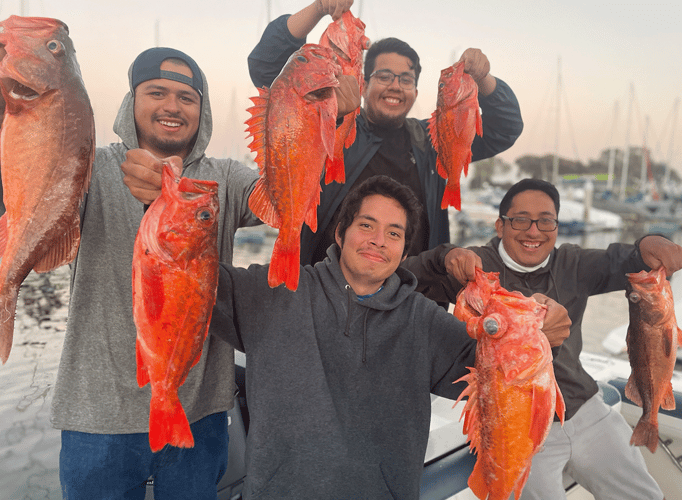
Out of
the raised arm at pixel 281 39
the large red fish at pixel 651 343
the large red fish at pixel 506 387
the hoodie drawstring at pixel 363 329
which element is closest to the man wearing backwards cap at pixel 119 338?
the raised arm at pixel 281 39

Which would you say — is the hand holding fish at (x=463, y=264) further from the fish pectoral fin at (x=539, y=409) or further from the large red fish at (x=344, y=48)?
the large red fish at (x=344, y=48)

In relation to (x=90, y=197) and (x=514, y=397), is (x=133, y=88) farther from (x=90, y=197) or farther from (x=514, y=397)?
(x=514, y=397)

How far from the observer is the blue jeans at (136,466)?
6.94 feet

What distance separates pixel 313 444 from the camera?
6.61 feet

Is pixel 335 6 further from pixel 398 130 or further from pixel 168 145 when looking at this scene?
pixel 398 130

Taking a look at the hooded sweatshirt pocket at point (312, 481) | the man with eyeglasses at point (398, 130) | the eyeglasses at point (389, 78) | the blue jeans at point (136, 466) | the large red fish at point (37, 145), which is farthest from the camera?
the eyeglasses at point (389, 78)

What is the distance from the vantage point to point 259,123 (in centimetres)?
146

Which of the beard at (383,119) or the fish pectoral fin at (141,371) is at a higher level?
the beard at (383,119)

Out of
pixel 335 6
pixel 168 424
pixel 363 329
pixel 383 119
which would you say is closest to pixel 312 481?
pixel 363 329

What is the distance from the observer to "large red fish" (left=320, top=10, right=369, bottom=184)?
1657 mm

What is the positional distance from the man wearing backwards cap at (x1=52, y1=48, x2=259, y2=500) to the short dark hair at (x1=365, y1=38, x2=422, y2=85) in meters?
1.16

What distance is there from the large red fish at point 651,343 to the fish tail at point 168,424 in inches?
96.5

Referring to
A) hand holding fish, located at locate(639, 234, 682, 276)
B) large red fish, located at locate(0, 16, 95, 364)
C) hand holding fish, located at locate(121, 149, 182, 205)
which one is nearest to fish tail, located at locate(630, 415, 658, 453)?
hand holding fish, located at locate(639, 234, 682, 276)

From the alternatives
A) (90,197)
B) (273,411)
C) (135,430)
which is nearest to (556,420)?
(273,411)
